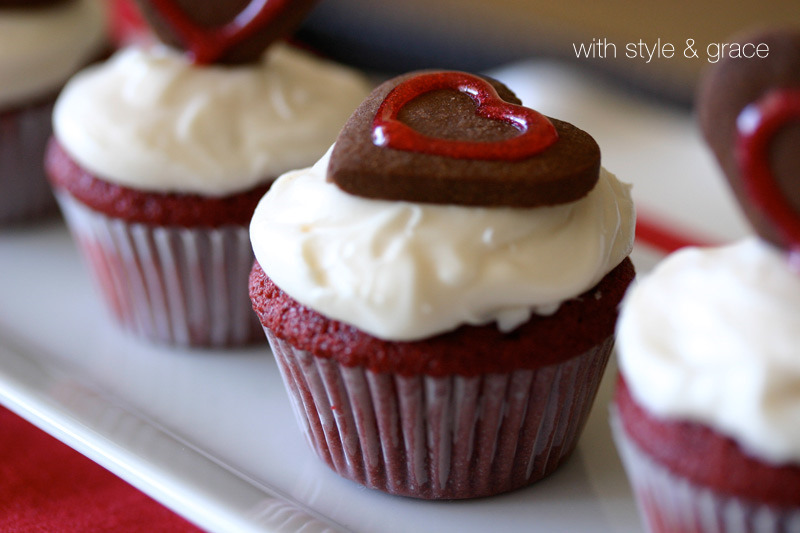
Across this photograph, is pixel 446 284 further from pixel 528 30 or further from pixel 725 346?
pixel 528 30

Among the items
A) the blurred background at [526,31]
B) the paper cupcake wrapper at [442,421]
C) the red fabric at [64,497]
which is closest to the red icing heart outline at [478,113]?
the paper cupcake wrapper at [442,421]

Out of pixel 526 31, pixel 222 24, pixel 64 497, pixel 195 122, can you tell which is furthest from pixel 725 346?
pixel 526 31

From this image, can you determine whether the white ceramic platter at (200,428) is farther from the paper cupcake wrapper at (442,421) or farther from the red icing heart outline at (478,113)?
the red icing heart outline at (478,113)

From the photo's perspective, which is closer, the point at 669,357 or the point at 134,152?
the point at 669,357

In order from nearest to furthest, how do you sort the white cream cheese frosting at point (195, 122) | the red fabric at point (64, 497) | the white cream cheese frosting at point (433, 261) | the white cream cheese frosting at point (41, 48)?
the white cream cheese frosting at point (433, 261)
the red fabric at point (64, 497)
the white cream cheese frosting at point (195, 122)
the white cream cheese frosting at point (41, 48)

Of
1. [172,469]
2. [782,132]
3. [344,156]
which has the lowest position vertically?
[172,469]

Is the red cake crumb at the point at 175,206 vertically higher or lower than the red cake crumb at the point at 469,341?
lower

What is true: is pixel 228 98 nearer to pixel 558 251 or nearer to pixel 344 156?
pixel 344 156

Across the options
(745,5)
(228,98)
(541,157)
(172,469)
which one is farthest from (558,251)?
(745,5)
